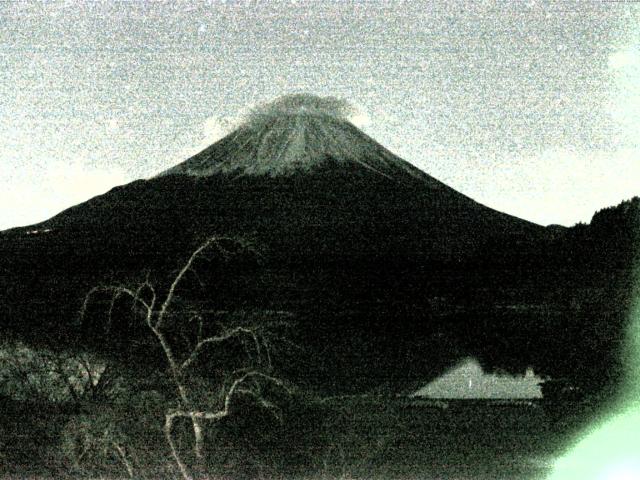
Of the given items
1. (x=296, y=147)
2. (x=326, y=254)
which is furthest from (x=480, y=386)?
(x=296, y=147)

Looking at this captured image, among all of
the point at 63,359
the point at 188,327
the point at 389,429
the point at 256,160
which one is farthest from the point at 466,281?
the point at 256,160

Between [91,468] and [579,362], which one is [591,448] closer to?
[579,362]

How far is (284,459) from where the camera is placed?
425 inches

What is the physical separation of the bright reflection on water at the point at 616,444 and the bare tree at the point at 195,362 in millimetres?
4620

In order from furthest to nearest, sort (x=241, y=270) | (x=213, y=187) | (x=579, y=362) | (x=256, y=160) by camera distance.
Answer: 1. (x=256, y=160)
2. (x=213, y=187)
3. (x=241, y=270)
4. (x=579, y=362)

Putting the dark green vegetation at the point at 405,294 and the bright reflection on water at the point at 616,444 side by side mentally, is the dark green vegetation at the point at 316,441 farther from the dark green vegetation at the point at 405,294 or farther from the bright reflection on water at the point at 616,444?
the dark green vegetation at the point at 405,294

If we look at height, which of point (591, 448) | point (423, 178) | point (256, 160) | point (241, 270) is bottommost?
point (591, 448)

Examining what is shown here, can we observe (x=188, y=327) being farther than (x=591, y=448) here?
Yes

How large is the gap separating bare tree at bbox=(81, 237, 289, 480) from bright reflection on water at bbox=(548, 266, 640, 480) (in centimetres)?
462

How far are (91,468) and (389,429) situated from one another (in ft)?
15.5

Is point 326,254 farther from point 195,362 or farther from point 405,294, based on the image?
point 195,362

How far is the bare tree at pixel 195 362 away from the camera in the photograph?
849 centimetres

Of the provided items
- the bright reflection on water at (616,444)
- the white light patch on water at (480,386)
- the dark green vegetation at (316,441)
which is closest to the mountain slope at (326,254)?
the white light patch on water at (480,386)

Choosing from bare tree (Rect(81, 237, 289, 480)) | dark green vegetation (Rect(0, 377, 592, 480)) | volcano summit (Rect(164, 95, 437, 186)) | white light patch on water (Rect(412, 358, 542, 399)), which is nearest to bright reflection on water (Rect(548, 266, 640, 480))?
dark green vegetation (Rect(0, 377, 592, 480))
